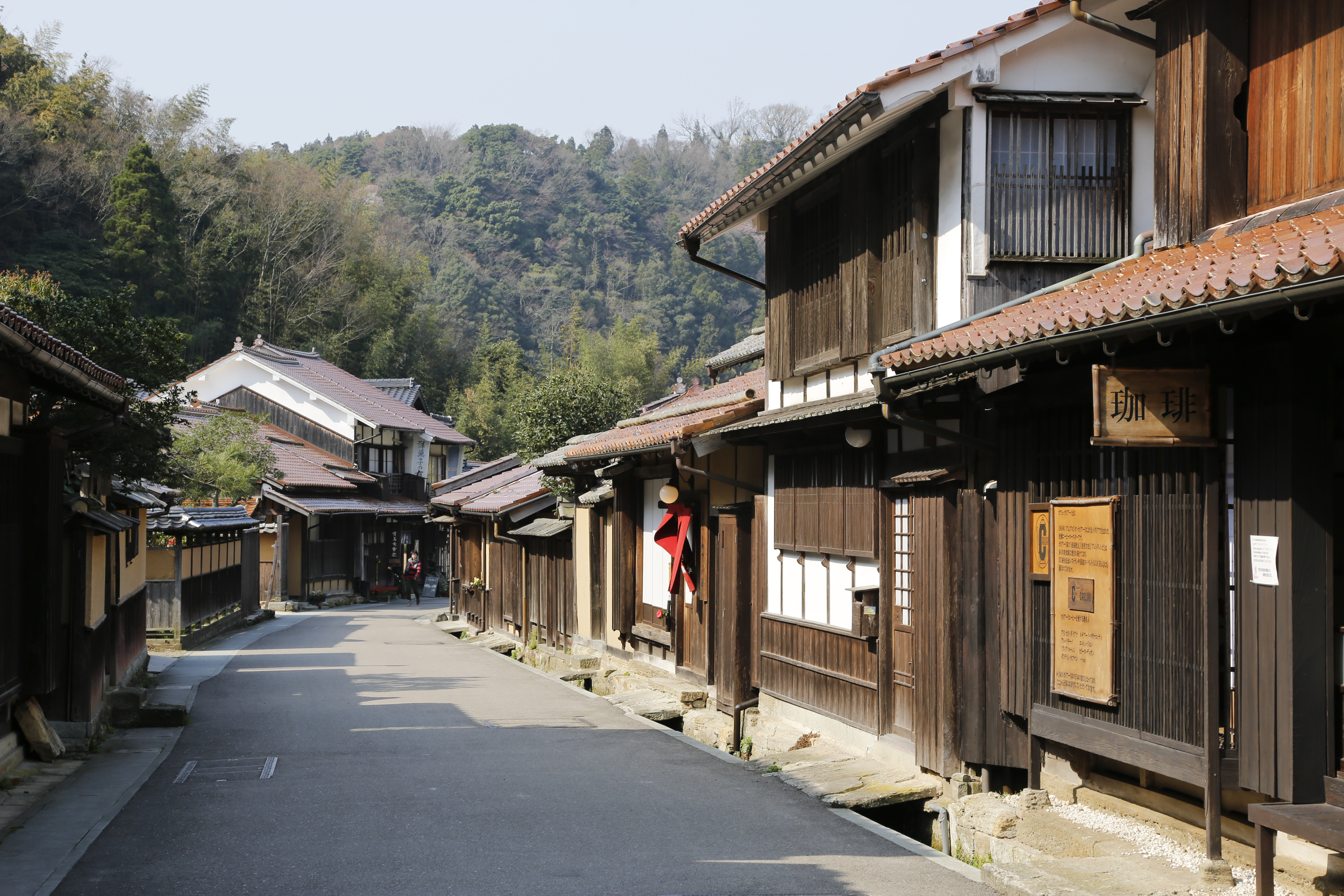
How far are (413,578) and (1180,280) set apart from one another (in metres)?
44.6

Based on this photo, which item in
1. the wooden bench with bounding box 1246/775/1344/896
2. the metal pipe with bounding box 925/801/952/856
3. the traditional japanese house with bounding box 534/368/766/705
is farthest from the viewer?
the traditional japanese house with bounding box 534/368/766/705

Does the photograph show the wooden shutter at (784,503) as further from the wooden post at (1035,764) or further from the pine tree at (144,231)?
the pine tree at (144,231)

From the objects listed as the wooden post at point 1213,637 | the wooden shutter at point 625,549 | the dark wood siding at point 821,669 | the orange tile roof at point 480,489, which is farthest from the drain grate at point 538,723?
the orange tile roof at point 480,489

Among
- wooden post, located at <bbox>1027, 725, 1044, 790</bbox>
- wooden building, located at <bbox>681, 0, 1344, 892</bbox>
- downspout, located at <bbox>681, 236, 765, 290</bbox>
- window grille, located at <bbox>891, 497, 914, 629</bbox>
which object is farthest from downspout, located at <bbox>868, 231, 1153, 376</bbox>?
downspout, located at <bbox>681, 236, 765, 290</bbox>

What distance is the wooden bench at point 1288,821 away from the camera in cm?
568

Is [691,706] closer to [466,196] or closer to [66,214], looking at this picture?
[66,214]

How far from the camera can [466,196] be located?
9856 cm

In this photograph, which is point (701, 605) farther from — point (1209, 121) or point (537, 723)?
point (1209, 121)

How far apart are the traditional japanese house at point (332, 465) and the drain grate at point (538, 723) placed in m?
27.6

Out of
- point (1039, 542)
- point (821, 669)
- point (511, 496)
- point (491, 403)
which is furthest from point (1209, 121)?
point (491, 403)

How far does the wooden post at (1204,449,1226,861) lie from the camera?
21.4 feet

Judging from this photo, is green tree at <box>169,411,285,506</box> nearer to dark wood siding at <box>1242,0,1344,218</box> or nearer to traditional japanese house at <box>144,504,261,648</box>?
traditional japanese house at <box>144,504,261,648</box>

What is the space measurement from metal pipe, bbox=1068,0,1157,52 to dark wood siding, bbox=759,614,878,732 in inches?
238

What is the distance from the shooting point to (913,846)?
863cm
